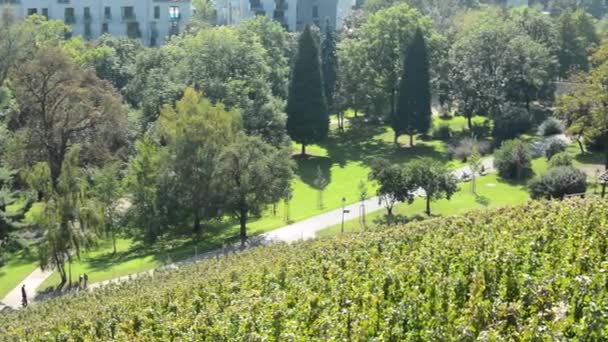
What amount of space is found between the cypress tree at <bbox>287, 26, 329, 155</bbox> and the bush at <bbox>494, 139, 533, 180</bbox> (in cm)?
1529

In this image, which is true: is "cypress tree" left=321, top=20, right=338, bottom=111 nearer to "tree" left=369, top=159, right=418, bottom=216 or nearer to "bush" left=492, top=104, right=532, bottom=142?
"bush" left=492, top=104, right=532, bottom=142

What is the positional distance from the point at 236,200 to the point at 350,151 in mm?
22329

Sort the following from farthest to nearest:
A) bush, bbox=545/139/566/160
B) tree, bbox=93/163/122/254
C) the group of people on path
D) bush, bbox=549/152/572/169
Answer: bush, bbox=545/139/566/160 → bush, bbox=549/152/572/169 → tree, bbox=93/163/122/254 → the group of people on path

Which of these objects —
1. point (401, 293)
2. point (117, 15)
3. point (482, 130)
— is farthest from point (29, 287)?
point (117, 15)

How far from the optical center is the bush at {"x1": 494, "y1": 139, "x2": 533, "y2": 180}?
43.5 metres

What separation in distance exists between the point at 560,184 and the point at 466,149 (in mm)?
15239

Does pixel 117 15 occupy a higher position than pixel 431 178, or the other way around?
pixel 117 15

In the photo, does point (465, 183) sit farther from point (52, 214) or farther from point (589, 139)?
point (52, 214)

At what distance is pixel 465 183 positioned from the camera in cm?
4441

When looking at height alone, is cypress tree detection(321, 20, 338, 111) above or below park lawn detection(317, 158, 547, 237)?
above

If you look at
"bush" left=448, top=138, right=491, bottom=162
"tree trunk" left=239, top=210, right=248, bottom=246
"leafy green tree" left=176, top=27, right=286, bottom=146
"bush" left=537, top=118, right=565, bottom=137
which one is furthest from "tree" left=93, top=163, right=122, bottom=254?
"bush" left=537, top=118, right=565, bottom=137

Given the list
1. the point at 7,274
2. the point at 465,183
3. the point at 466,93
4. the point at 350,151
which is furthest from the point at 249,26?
the point at 7,274

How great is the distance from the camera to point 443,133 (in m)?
58.7

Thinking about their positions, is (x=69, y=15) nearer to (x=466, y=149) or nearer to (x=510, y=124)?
(x=466, y=149)
